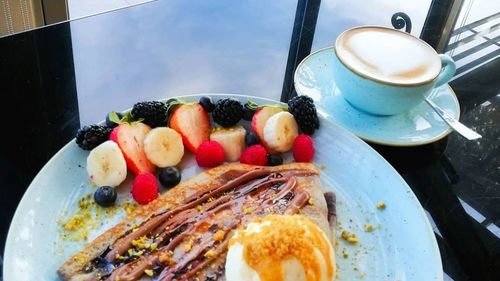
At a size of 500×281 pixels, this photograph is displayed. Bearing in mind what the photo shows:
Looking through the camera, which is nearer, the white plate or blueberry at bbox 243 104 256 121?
the white plate

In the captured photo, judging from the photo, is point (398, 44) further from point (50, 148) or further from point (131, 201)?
point (50, 148)

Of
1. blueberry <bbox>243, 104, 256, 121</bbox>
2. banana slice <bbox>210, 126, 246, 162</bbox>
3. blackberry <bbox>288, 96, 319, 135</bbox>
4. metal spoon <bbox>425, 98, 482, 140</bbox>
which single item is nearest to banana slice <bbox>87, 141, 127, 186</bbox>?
banana slice <bbox>210, 126, 246, 162</bbox>

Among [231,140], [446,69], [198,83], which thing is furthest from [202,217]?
[446,69]

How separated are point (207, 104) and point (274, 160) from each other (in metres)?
0.25

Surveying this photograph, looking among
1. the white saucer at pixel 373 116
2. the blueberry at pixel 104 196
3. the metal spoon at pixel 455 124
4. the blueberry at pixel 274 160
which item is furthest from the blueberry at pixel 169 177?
the metal spoon at pixel 455 124

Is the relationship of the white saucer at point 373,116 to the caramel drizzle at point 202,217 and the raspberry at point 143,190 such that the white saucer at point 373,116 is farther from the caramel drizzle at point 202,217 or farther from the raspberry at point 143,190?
the raspberry at point 143,190

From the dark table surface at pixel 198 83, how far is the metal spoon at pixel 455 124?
0.08 metres

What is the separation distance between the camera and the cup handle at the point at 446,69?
1.61m

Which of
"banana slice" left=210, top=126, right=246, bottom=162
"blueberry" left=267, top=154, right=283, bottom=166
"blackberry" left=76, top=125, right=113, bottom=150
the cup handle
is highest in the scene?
the cup handle

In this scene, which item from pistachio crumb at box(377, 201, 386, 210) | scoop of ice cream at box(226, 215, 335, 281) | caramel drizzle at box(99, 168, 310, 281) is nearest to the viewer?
scoop of ice cream at box(226, 215, 335, 281)

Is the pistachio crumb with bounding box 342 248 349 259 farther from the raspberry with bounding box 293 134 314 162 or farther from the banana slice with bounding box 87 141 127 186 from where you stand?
the banana slice with bounding box 87 141 127 186

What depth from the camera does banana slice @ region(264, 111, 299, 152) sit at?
141 cm

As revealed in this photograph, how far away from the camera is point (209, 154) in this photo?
4.50ft

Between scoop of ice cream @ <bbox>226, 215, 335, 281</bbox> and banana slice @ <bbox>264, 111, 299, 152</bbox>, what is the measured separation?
402 millimetres
